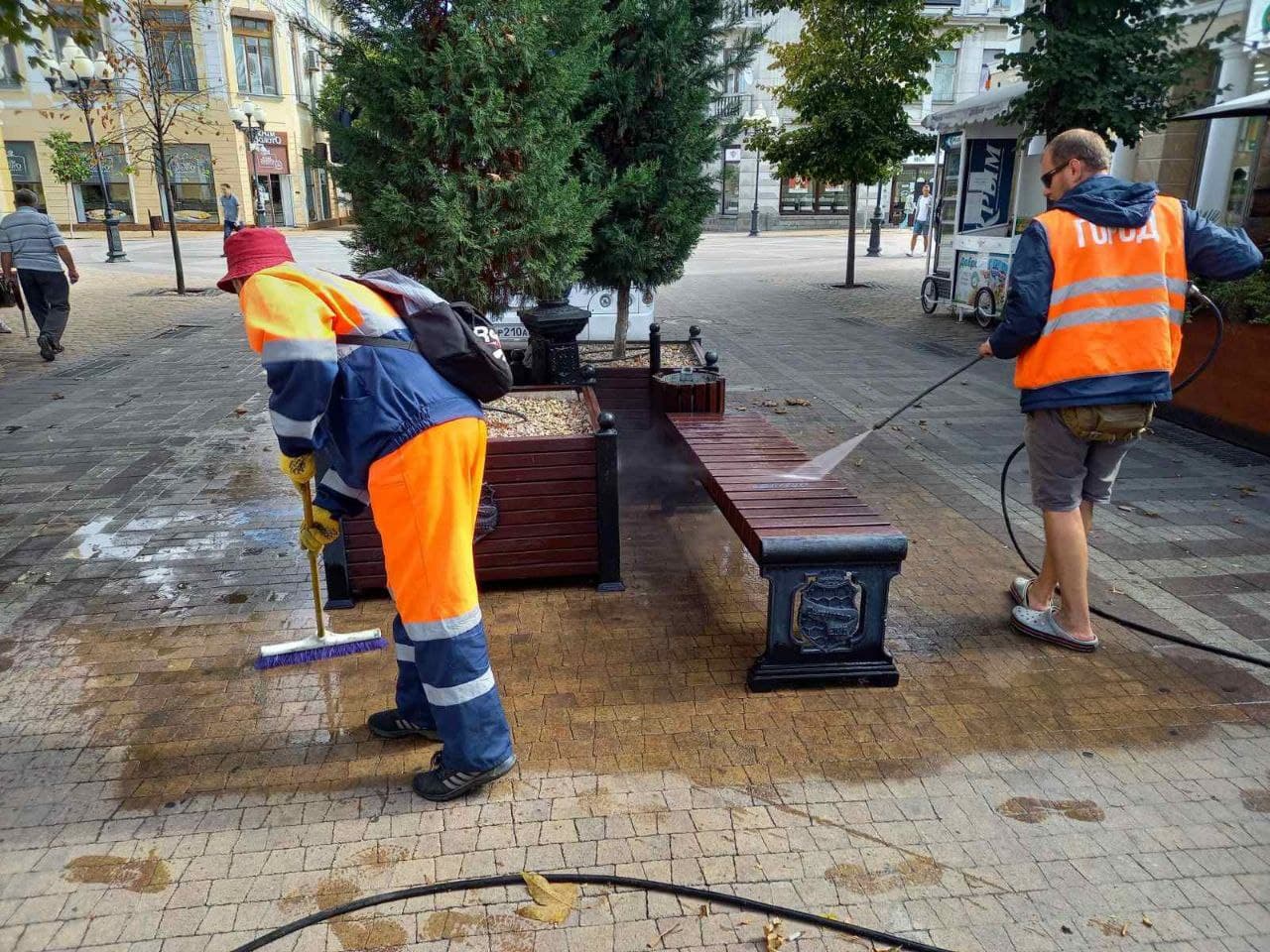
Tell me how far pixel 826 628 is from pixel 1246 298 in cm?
509

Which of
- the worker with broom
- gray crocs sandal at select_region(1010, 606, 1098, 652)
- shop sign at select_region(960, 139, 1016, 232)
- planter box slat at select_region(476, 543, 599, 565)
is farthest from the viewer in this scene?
shop sign at select_region(960, 139, 1016, 232)

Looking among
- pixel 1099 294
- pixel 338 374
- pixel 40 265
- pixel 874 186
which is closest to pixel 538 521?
pixel 338 374

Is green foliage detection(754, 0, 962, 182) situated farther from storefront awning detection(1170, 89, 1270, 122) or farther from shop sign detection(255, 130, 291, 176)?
shop sign detection(255, 130, 291, 176)

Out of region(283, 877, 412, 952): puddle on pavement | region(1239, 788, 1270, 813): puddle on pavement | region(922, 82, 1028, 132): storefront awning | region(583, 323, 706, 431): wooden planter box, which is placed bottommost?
region(283, 877, 412, 952): puddle on pavement

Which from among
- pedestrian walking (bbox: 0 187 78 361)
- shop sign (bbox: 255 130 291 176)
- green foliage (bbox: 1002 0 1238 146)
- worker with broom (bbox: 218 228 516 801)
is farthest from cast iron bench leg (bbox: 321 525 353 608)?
shop sign (bbox: 255 130 291 176)

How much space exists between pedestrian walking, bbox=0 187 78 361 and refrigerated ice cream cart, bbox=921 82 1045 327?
1095 cm

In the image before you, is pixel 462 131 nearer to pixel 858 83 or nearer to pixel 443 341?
pixel 443 341

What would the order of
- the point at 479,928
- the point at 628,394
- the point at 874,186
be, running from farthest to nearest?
the point at 874,186
the point at 628,394
the point at 479,928

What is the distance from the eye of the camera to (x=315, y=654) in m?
3.75

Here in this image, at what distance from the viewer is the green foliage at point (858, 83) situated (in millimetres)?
14344

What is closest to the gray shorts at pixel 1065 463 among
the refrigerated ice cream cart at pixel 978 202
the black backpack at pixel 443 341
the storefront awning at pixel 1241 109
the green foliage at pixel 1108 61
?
the black backpack at pixel 443 341

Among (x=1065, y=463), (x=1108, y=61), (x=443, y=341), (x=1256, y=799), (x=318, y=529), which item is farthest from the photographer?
(x=1108, y=61)

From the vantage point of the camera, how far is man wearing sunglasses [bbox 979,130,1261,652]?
3438 millimetres

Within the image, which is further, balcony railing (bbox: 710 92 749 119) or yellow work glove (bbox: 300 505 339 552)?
balcony railing (bbox: 710 92 749 119)
